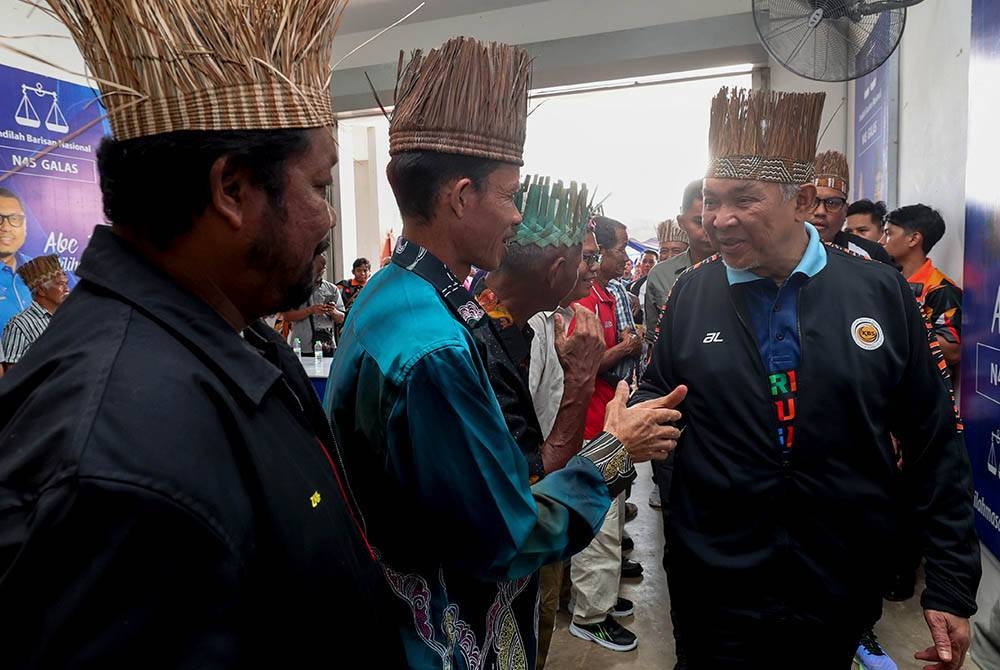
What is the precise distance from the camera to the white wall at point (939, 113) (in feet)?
10.5

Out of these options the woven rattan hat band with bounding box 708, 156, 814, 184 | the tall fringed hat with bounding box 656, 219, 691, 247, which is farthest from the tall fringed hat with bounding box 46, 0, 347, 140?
the tall fringed hat with bounding box 656, 219, 691, 247

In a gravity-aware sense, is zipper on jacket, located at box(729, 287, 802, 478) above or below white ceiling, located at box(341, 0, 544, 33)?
below

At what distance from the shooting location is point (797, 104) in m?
1.92

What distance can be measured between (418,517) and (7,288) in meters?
5.82

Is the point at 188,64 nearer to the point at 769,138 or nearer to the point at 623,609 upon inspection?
the point at 769,138

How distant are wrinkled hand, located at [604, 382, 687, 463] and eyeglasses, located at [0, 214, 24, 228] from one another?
5.85 meters

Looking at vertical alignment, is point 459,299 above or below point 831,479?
above

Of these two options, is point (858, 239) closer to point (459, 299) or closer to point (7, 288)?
point (459, 299)

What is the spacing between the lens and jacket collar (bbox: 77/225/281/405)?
0.71 meters

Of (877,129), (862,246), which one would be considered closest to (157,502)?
(862,246)

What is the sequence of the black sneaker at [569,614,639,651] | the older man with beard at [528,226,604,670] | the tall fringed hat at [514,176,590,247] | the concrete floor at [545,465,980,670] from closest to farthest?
the tall fringed hat at [514,176,590,247] < the older man with beard at [528,226,604,670] < the concrete floor at [545,465,980,670] < the black sneaker at [569,614,639,651]

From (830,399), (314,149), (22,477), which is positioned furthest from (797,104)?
(22,477)

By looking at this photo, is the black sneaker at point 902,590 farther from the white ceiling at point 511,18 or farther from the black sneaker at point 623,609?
the white ceiling at point 511,18

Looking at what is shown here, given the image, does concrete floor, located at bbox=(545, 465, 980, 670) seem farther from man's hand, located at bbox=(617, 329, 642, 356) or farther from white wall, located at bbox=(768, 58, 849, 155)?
white wall, located at bbox=(768, 58, 849, 155)
